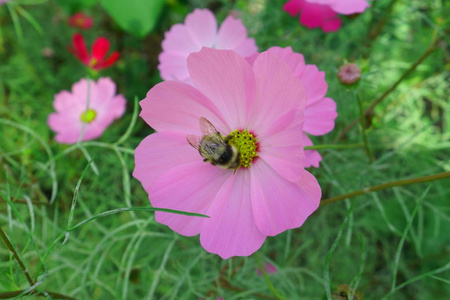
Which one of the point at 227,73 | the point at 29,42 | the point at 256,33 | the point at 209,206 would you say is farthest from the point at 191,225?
the point at 29,42

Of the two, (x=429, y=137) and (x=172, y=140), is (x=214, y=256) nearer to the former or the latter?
(x=172, y=140)

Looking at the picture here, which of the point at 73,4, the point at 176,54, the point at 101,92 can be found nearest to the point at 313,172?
the point at 176,54

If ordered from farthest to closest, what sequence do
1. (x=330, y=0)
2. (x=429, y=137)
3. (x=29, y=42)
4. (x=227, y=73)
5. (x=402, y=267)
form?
(x=29, y=42) → (x=429, y=137) → (x=402, y=267) → (x=330, y=0) → (x=227, y=73)

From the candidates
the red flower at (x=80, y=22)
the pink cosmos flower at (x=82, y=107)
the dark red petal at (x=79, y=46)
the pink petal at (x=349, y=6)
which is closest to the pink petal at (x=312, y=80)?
the pink petal at (x=349, y=6)

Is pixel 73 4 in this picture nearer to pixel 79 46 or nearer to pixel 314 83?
pixel 79 46

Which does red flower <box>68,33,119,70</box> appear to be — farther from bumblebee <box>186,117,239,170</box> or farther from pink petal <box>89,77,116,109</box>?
bumblebee <box>186,117,239,170</box>

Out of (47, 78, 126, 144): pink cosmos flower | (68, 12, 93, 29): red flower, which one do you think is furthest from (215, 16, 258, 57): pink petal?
(68, 12, 93, 29): red flower

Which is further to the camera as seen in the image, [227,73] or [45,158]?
[45,158]
